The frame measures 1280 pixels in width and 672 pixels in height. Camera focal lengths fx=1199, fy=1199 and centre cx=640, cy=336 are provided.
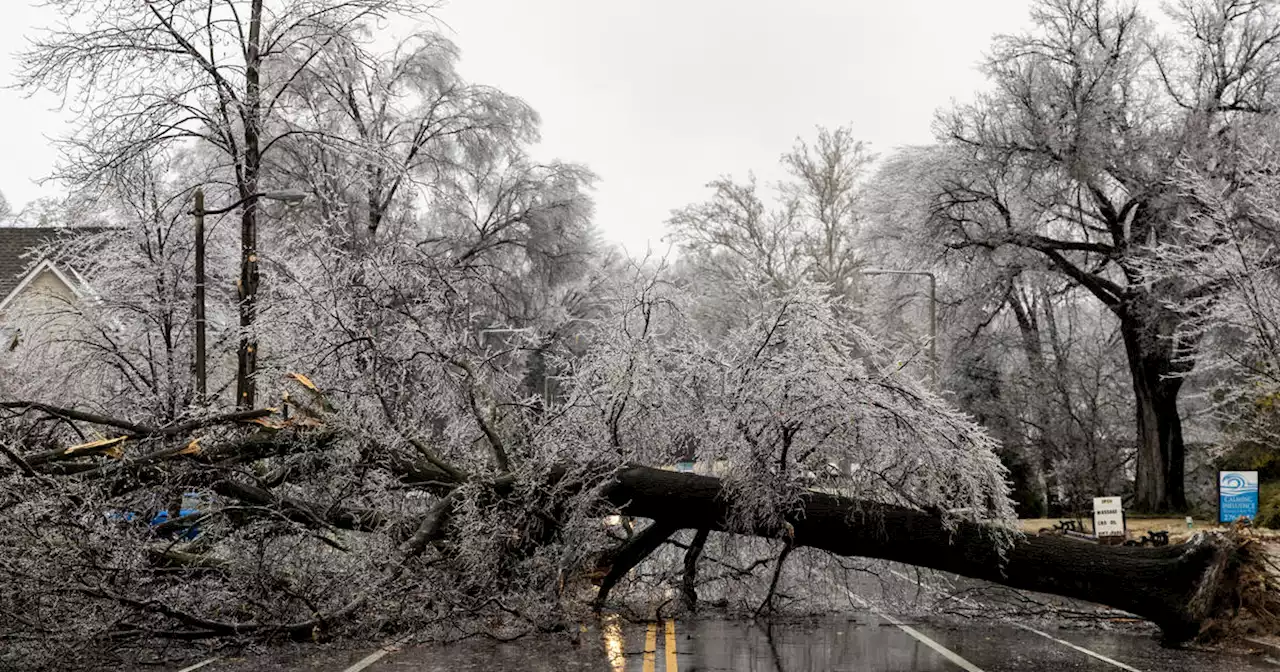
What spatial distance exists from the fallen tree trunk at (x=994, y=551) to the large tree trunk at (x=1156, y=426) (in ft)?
64.6

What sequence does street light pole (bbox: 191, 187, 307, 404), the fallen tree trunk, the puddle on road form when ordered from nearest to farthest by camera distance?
the puddle on road
the fallen tree trunk
street light pole (bbox: 191, 187, 307, 404)

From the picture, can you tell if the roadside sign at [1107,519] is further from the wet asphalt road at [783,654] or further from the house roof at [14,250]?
the house roof at [14,250]

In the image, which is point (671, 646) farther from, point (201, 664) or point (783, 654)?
point (201, 664)

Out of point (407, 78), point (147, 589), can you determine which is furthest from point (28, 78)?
point (407, 78)

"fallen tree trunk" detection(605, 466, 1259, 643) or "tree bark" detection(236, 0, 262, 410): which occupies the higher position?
"tree bark" detection(236, 0, 262, 410)

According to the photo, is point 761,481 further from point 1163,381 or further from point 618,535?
point 1163,381

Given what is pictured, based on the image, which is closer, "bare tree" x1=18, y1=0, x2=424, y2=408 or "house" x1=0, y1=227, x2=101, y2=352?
"bare tree" x1=18, y1=0, x2=424, y2=408

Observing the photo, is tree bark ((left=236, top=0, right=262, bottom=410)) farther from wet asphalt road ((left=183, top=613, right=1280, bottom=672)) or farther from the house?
the house

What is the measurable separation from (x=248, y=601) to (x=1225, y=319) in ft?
70.1

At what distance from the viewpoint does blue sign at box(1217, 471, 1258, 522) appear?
21.3 m

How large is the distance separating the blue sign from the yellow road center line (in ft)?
43.0

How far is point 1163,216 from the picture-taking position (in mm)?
27578

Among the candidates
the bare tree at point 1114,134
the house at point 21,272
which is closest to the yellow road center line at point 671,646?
the bare tree at point 1114,134

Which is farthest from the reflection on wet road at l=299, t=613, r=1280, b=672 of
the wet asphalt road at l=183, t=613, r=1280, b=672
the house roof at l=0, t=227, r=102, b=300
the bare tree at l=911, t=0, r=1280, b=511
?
the house roof at l=0, t=227, r=102, b=300
